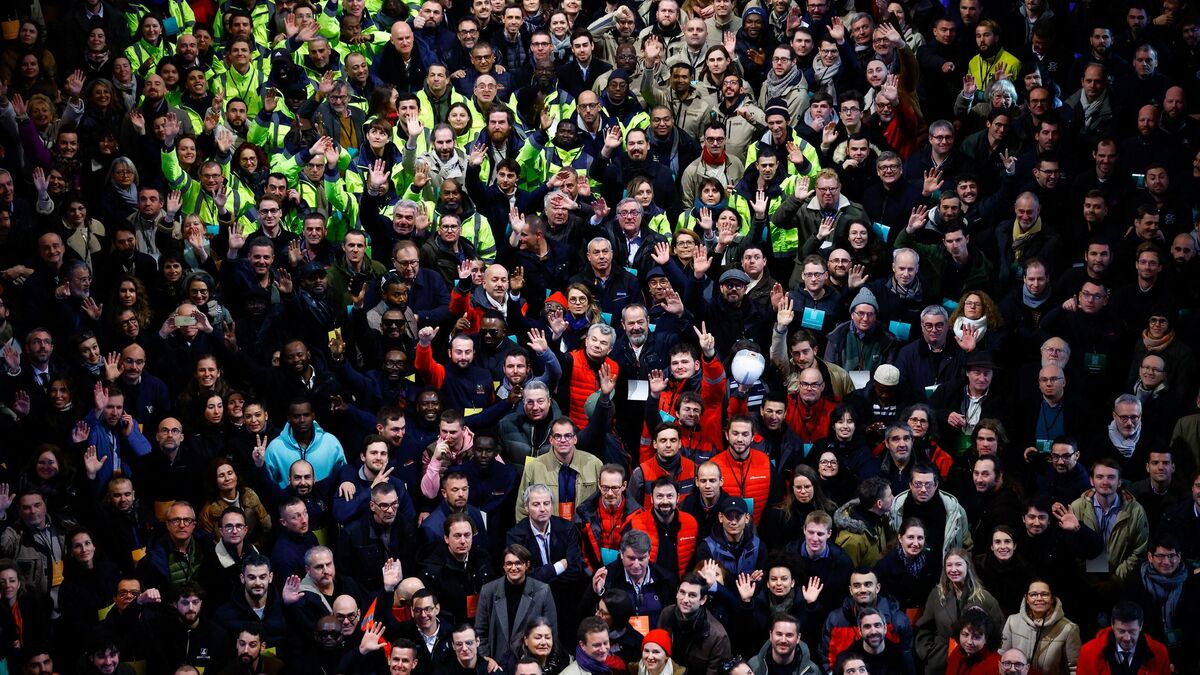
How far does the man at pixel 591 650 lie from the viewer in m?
11.0

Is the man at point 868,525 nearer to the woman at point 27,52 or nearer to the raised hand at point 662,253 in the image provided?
the raised hand at point 662,253

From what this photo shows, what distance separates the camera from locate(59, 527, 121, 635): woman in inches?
454

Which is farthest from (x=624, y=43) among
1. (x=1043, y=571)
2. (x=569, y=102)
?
(x=1043, y=571)

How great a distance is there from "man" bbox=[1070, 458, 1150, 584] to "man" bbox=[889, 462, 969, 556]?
0.76 meters

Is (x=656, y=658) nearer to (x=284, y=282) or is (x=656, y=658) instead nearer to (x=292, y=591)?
(x=292, y=591)

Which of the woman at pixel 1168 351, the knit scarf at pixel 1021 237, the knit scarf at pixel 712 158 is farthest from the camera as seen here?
the knit scarf at pixel 712 158

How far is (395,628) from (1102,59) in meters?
8.10

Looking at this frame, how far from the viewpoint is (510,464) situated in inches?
493

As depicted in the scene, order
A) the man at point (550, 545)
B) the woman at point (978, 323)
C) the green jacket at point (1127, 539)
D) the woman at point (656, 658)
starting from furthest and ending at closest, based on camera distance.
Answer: the woman at point (978, 323), the green jacket at point (1127, 539), the man at point (550, 545), the woman at point (656, 658)

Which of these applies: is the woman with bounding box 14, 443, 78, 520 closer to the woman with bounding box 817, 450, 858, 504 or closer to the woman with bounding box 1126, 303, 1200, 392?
the woman with bounding box 817, 450, 858, 504

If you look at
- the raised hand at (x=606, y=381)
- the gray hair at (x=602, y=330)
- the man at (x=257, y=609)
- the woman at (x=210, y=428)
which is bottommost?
the man at (x=257, y=609)

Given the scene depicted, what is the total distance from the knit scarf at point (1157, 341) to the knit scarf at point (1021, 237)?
1392 mm

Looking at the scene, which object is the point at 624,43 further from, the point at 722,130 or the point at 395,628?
the point at 395,628

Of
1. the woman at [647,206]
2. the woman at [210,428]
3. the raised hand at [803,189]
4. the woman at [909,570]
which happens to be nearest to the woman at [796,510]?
the woman at [909,570]
